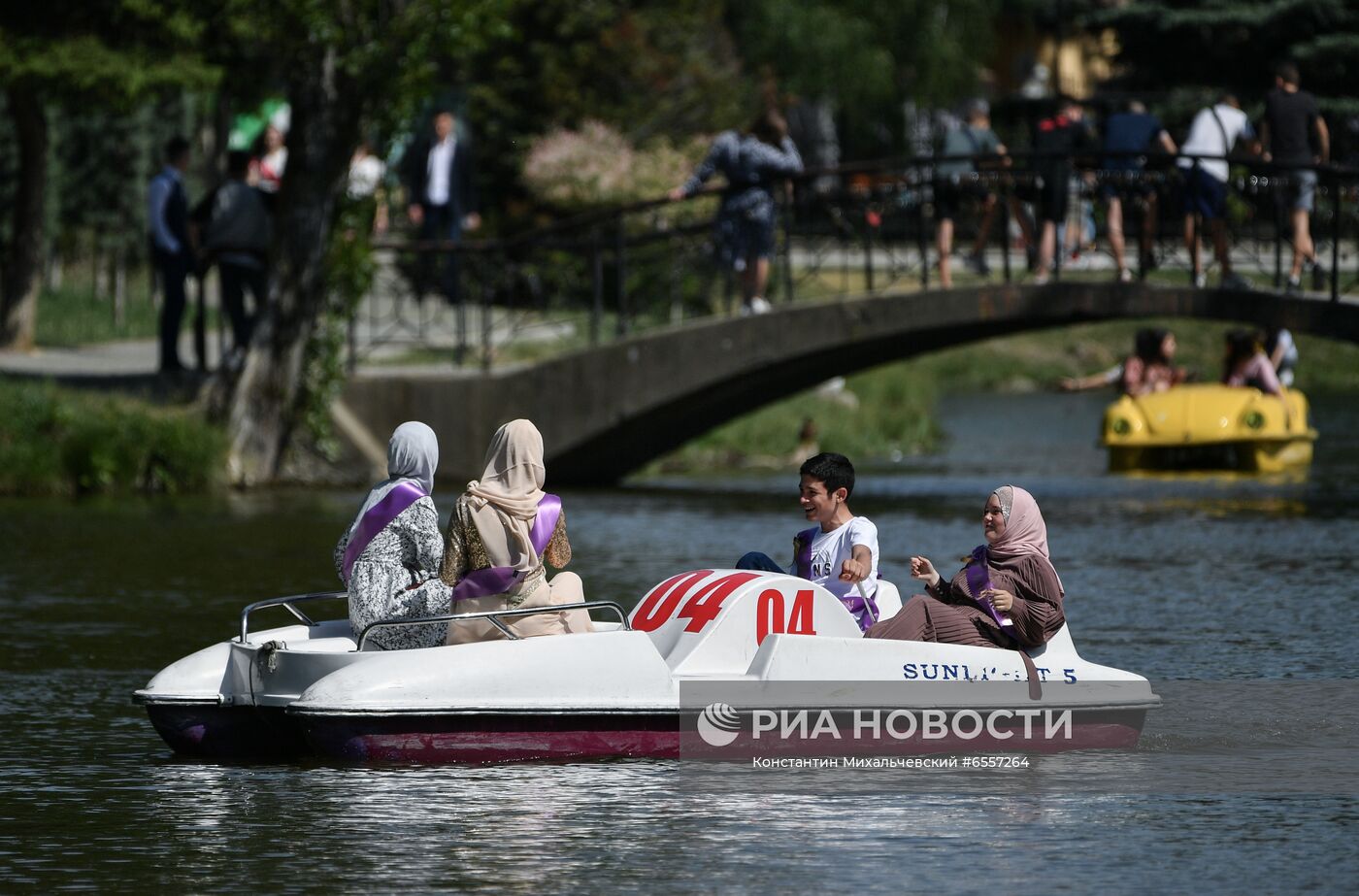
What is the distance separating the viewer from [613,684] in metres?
10.5

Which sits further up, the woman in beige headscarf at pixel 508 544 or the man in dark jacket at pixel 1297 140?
the man in dark jacket at pixel 1297 140

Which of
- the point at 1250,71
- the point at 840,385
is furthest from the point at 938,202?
the point at 1250,71

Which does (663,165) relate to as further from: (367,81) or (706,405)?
(367,81)

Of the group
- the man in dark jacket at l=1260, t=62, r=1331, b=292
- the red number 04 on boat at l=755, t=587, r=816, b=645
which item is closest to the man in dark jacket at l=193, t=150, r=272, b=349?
the man in dark jacket at l=1260, t=62, r=1331, b=292

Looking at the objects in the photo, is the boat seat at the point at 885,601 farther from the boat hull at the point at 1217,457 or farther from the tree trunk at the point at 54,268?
the tree trunk at the point at 54,268

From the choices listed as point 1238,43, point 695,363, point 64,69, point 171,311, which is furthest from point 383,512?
point 1238,43

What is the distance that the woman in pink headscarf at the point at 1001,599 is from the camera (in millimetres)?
11055

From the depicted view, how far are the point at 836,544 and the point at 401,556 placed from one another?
6.11 ft

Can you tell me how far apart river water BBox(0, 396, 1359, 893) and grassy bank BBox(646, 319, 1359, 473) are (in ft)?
37.6

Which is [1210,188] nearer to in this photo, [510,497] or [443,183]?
[443,183]

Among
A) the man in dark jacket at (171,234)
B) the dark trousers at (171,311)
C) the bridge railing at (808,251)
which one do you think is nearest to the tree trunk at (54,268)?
the bridge railing at (808,251)

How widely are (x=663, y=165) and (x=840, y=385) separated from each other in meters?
3.63

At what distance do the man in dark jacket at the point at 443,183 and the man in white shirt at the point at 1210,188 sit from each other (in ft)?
23.4

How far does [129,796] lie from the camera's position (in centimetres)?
1012
